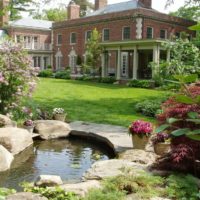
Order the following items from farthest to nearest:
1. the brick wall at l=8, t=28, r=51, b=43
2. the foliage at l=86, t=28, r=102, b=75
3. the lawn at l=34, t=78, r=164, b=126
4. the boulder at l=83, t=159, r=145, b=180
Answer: the brick wall at l=8, t=28, r=51, b=43 → the foliage at l=86, t=28, r=102, b=75 → the lawn at l=34, t=78, r=164, b=126 → the boulder at l=83, t=159, r=145, b=180

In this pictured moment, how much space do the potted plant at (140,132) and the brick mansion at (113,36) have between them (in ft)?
60.1

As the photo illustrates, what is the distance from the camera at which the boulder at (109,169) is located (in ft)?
18.6

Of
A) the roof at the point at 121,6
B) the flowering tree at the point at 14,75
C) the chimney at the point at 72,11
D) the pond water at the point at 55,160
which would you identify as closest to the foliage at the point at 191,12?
the roof at the point at 121,6

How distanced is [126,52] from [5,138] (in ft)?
88.8

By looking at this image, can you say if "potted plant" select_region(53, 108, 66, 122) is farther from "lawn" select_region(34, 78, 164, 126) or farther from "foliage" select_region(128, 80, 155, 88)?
"foliage" select_region(128, 80, 155, 88)

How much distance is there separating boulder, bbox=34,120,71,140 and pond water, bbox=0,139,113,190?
8.9 inches

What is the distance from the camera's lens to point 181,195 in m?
4.74

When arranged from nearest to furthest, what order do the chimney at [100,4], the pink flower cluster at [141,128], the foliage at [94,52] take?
the pink flower cluster at [141,128]
the foliage at [94,52]
the chimney at [100,4]

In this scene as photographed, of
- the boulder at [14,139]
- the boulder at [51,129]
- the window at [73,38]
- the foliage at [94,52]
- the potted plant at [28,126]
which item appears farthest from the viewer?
the window at [73,38]

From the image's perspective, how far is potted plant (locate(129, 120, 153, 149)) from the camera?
780 centimetres

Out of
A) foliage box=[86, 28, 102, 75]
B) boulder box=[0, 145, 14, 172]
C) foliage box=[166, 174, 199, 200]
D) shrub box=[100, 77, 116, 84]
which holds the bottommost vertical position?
boulder box=[0, 145, 14, 172]

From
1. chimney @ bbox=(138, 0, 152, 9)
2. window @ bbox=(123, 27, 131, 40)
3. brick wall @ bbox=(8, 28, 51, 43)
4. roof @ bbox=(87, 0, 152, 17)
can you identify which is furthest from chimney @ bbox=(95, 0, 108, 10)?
window @ bbox=(123, 27, 131, 40)

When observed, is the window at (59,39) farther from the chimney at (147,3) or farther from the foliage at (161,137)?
the foliage at (161,137)

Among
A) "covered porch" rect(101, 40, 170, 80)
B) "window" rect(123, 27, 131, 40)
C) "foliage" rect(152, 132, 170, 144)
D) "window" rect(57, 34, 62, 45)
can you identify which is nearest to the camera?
"foliage" rect(152, 132, 170, 144)
